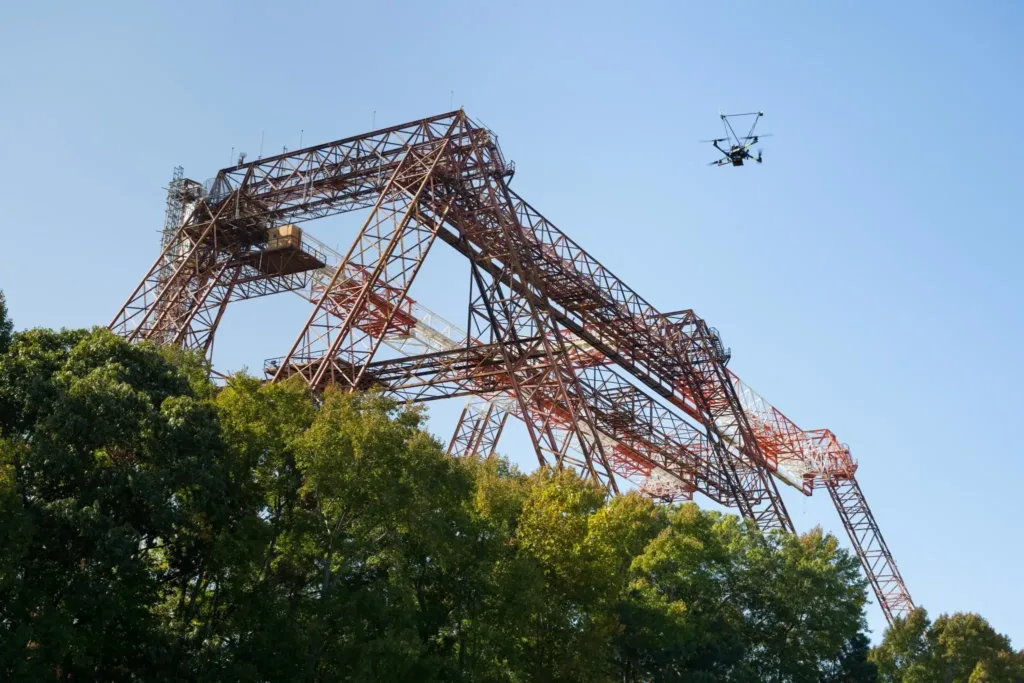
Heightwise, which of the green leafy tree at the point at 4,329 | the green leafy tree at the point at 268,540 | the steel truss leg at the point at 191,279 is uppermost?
the steel truss leg at the point at 191,279

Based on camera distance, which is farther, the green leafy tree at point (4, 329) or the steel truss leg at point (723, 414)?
the steel truss leg at point (723, 414)

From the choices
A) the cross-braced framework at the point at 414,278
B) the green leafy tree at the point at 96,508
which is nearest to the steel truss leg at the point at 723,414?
the cross-braced framework at the point at 414,278

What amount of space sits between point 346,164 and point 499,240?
5974mm

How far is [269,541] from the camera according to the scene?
89.0ft

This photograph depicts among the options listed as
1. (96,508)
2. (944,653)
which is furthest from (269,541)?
(944,653)

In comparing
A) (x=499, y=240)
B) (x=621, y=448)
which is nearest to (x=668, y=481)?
(x=621, y=448)

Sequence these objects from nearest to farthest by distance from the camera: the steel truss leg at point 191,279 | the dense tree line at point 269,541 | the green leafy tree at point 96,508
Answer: the green leafy tree at point 96,508 < the dense tree line at point 269,541 < the steel truss leg at point 191,279

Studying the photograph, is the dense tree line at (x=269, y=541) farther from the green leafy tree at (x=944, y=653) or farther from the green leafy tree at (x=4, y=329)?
the green leafy tree at (x=944, y=653)

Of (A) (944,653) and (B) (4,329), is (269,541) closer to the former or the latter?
(B) (4,329)

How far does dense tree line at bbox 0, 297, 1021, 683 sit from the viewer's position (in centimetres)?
2417

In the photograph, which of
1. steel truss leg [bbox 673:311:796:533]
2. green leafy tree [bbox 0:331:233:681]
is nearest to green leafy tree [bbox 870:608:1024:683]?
steel truss leg [bbox 673:311:796:533]

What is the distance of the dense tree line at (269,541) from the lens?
952 inches

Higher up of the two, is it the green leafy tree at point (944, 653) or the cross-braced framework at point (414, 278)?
the cross-braced framework at point (414, 278)

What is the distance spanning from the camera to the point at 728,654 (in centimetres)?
3712
